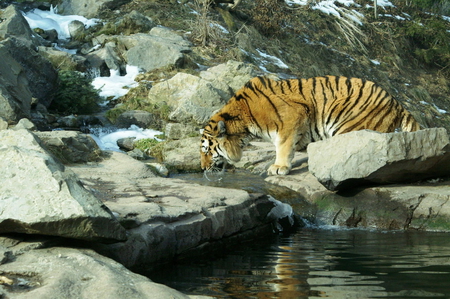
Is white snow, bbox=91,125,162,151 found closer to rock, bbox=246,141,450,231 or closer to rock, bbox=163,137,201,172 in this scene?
rock, bbox=163,137,201,172

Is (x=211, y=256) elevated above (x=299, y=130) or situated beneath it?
situated beneath

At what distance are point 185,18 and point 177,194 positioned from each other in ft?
49.3

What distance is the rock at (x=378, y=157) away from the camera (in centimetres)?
631

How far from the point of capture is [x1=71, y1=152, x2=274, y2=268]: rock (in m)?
4.29

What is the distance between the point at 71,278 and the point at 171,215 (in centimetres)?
164

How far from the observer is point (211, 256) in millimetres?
5000

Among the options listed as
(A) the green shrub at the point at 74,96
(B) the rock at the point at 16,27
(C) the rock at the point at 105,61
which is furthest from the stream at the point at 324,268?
(B) the rock at the point at 16,27

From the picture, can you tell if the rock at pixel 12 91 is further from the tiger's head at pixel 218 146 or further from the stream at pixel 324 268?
the stream at pixel 324 268

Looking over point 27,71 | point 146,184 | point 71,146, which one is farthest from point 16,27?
point 146,184

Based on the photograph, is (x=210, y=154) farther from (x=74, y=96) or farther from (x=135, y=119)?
(x=74, y=96)

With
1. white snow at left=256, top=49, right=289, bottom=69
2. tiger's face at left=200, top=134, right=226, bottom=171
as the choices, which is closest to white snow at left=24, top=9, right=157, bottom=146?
tiger's face at left=200, top=134, right=226, bottom=171

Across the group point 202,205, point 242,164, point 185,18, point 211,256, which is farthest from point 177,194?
point 185,18

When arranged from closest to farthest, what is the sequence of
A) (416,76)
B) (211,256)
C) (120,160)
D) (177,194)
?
(211,256) → (177,194) → (120,160) → (416,76)

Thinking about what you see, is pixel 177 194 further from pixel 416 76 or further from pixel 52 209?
pixel 416 76
